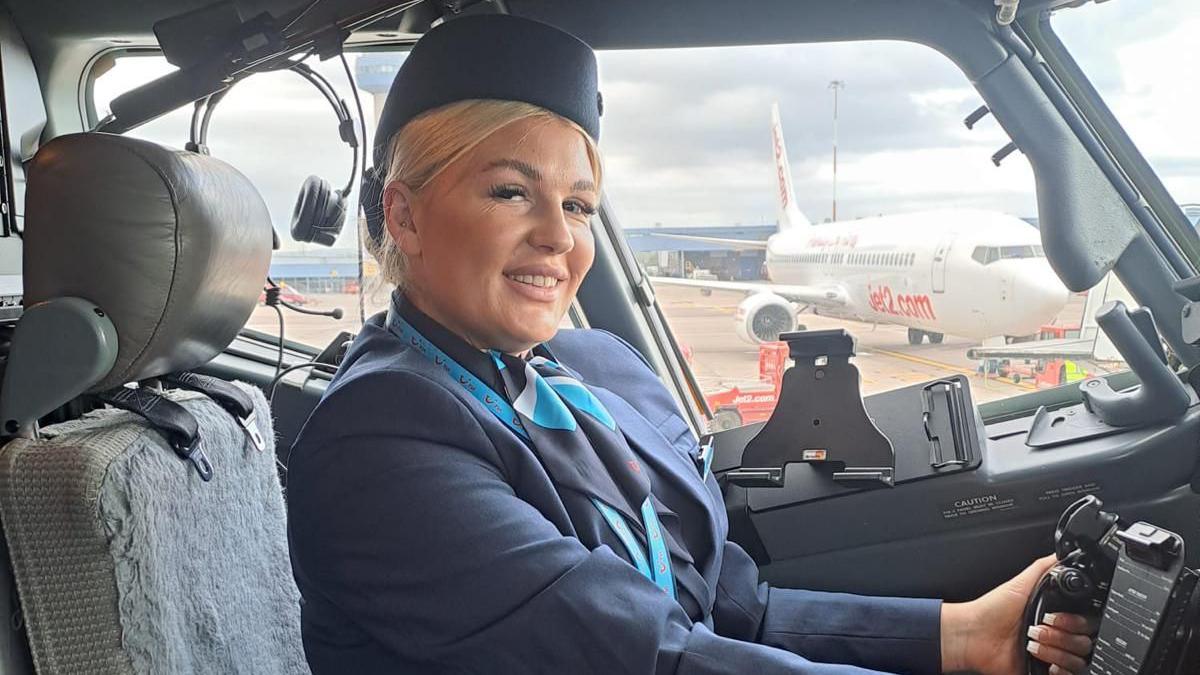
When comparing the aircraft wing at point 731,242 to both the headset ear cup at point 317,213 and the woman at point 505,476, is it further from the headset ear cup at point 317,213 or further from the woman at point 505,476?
the woman at point 505,476

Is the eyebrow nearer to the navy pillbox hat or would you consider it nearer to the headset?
the navy pillbox hat

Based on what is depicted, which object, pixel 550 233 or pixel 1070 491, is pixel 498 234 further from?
pixel 1070 491

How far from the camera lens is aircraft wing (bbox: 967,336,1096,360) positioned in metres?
1.94

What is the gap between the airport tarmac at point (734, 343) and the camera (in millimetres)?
1906

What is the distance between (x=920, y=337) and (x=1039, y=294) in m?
0.31

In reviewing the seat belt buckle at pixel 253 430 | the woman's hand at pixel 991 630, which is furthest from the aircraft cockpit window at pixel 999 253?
the seat belt buckle at pixel 253 430

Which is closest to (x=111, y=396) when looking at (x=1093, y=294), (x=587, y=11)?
(x=587, y=11)

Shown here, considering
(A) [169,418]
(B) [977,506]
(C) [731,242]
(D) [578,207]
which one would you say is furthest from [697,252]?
(A) [169,418]

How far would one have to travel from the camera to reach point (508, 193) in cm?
102

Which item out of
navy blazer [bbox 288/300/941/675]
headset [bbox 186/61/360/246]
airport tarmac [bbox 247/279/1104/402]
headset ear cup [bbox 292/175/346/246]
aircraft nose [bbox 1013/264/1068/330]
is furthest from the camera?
airport tarmac [bbox 247/279/1104/402]

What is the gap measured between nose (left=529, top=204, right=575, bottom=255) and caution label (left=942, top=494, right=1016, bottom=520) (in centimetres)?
96

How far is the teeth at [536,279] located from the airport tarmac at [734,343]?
88 centimetres

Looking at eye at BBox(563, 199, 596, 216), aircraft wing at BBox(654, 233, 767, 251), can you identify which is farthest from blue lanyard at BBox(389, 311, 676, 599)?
aircraft wing at BBox(654, 233, 767, 251)

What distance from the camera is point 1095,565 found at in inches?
43.0
